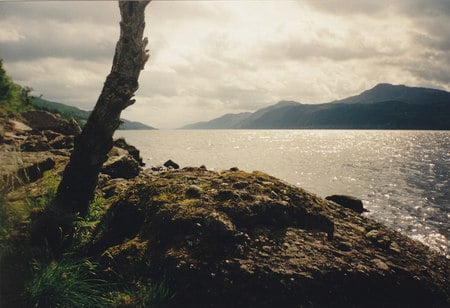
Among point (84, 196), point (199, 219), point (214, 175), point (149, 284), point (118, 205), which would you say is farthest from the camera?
point (214, 175)

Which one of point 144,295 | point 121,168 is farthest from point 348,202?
point 144,295

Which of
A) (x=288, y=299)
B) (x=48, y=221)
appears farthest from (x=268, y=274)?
(x=48, y=221)

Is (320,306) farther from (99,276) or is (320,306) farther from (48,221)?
(48,221)

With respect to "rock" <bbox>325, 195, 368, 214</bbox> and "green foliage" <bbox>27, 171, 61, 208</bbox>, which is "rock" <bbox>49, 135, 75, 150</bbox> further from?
"rock" <bbox>325, 195, 368, 214</bbox>

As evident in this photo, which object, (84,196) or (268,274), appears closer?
(268,274)

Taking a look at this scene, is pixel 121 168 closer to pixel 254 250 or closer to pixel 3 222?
pixel 3 222

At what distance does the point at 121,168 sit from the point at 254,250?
52.8 feet

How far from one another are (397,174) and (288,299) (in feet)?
193

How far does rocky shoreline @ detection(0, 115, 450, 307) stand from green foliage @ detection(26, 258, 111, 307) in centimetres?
44

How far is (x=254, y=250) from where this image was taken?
533 cm

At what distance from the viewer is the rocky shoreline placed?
487cm

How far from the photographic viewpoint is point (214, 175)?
762 centimetres

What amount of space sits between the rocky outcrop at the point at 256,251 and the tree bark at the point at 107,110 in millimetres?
1042

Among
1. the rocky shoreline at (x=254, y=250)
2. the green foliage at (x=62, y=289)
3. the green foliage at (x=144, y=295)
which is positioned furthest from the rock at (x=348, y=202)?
the green foliage at (x=62, y=289)
